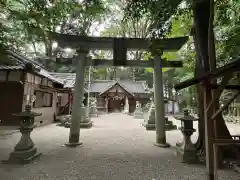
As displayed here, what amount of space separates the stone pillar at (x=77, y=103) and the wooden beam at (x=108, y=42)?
0.38 meters

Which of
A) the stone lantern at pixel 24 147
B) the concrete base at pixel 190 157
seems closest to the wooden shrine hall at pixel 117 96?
the stone lantern at pixel 24 147

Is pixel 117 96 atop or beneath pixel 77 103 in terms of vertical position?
atop

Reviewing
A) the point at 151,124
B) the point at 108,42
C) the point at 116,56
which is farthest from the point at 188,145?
the point at 151,124

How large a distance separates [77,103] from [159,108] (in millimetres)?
3364

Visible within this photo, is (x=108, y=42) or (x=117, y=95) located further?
(x=117, y=95)

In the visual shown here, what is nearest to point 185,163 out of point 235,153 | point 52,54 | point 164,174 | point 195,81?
point 164,174

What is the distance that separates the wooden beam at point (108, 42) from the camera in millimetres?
6545

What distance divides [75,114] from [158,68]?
3942mm

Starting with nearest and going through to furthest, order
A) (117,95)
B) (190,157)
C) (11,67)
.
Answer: (190,157) → (11,67) → (117,95)

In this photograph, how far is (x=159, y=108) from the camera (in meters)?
6.53

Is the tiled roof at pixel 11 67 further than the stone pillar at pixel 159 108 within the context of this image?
Yes

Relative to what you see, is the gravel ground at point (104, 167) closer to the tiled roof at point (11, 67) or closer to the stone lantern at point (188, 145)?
the stone lantern at point (188, 145)

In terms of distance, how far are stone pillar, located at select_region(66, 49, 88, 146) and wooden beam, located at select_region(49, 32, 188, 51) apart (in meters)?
0.38

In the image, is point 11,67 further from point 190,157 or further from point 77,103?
point 190,157
